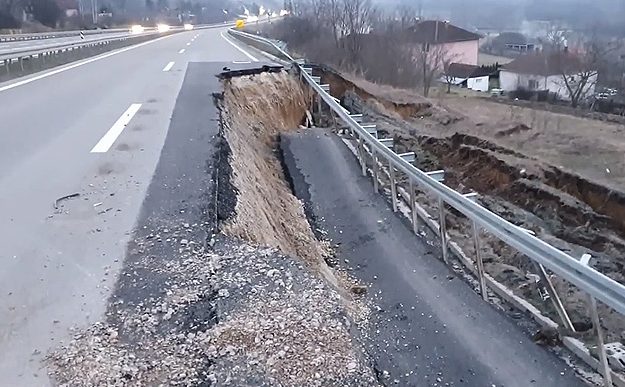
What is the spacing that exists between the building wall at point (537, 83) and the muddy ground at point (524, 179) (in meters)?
32.8

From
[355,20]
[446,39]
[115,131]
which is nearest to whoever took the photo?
[115,131]

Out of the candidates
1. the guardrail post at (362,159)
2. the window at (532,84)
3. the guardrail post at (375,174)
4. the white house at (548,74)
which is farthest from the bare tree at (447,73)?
the guardrail post at (375,174)

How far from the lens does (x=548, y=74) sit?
5234 cm

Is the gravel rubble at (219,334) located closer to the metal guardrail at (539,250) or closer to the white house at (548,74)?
the metal guardrail at (539,250)

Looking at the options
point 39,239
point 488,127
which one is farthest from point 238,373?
point 488,127

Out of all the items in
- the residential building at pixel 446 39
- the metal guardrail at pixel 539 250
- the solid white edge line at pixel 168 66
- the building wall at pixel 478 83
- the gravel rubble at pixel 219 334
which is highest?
the residential building at pixel 446 39

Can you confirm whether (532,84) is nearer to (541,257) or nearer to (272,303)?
(541,257)

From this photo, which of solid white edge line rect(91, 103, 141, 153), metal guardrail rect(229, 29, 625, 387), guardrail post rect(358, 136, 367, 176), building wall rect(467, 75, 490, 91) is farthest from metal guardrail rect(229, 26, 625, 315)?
building wall rect(467, 75, 490, 91)

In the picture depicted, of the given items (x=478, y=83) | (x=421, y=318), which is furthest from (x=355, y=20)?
(x=421, y=318)

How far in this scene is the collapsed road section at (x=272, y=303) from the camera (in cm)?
350

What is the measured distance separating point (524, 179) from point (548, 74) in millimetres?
45164

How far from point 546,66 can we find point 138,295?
55.4 meters

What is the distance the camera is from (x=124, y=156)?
7152 millimetres

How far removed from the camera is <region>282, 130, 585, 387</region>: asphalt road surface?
458cm
